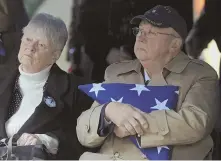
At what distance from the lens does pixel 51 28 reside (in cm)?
293

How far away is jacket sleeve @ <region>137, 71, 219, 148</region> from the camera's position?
8.68 ft

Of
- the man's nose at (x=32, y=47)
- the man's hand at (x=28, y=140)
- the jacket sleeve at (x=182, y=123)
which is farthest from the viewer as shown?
Result: the man's nose at (x=32, y=47)

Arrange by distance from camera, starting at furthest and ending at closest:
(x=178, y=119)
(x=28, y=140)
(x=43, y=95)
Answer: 1. (x=43, y=95)
2. (x=28, y=140)
3. (x=178, y=119)

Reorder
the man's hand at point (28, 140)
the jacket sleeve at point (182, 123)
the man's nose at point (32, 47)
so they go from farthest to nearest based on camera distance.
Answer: the man's nose at point (32, 47) → the man's hand at point (28, 140) → the jacket sleeve at point (182, 123)

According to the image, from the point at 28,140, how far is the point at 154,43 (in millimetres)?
808

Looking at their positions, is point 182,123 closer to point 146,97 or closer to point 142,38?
point 146,97

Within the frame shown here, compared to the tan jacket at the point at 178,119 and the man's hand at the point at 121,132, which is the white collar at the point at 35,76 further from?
the man's hand at the point at 121,132

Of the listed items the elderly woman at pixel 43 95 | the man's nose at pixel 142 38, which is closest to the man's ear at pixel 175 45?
the man's nose at pixel 142 38

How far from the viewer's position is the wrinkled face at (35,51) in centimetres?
290

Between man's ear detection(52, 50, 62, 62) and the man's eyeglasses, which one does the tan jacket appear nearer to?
the man's eyeglasses

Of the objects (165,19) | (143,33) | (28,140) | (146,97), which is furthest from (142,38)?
(28,140)

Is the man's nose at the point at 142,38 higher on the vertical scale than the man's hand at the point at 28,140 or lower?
higher

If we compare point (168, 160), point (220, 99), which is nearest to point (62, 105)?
point (168, 160)

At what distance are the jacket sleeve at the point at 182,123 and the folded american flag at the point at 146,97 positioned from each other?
0.03 meters
